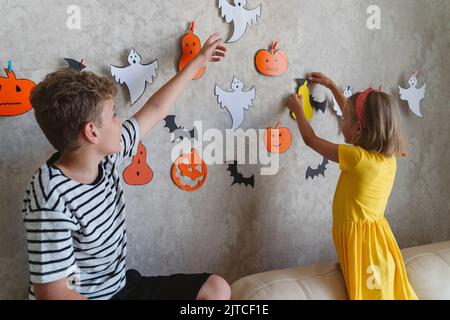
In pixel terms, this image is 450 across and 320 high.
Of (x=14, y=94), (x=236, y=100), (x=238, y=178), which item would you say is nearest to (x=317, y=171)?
(x=238, y=178)

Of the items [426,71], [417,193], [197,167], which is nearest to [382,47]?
[426,71]

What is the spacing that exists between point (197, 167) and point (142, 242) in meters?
0.28

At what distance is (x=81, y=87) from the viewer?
0.98 metres

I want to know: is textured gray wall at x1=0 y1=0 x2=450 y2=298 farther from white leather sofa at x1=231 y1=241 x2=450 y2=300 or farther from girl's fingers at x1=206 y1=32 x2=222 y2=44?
white leather sofa at x1=231 y1=241 x2=450 y2=300

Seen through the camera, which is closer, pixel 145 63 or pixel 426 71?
pixel 145 63

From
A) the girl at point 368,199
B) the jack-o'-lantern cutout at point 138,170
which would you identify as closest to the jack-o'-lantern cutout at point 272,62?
the girl at point 368,199

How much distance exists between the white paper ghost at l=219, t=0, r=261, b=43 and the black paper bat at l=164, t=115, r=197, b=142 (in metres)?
0.30

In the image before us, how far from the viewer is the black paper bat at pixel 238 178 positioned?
1384 millimetres

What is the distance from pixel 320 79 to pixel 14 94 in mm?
935

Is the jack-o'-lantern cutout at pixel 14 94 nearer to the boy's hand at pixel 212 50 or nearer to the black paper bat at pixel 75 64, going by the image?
the black paper bat at pixel 75 64

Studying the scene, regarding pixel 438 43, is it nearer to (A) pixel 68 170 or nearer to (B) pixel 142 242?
(B) pixel 142 242
